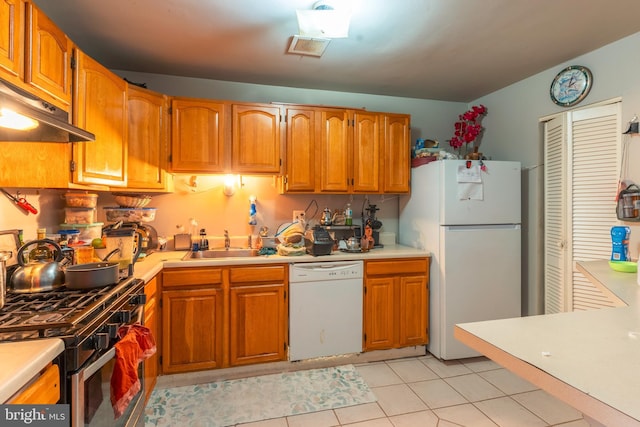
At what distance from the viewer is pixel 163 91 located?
269cm

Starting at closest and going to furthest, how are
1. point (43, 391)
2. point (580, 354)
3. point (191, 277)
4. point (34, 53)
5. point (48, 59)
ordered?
point (580, 354) < point (43, 391) < point (34, 53) < point (48, 59) < point (191, 277)

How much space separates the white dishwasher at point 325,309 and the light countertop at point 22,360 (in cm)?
158

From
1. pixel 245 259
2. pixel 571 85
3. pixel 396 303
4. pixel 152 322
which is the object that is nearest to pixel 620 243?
pixel 571 85

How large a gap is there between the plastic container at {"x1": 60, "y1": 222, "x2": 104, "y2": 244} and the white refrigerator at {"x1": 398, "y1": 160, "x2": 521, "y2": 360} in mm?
2520

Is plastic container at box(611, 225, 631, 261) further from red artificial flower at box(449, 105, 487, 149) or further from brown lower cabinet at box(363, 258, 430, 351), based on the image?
red artificial flower at box(449, 105, 487, 149)

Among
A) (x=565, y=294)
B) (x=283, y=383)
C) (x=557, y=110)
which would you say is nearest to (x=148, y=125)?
(x=283, y=383)

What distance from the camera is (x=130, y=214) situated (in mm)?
2387

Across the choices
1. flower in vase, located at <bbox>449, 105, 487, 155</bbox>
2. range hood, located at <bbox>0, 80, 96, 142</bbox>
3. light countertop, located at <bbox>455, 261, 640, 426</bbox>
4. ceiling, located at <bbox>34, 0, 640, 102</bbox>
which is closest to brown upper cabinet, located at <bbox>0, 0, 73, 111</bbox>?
range hood, located at <bbox>0, 80, 96, 142</bbox>

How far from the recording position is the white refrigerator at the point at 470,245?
2.51 meters

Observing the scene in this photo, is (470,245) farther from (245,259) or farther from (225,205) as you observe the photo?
(225,205)

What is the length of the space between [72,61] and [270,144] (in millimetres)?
1328

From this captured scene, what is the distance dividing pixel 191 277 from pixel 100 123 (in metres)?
1.13

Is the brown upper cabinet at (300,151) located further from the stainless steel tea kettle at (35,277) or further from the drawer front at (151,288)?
Result: the stainless steel tea kettle at (35,277)

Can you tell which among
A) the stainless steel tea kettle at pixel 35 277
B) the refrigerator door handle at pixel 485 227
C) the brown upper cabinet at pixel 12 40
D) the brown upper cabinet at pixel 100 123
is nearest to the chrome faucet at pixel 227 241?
the brown upper cabinet at pixel 100 123
